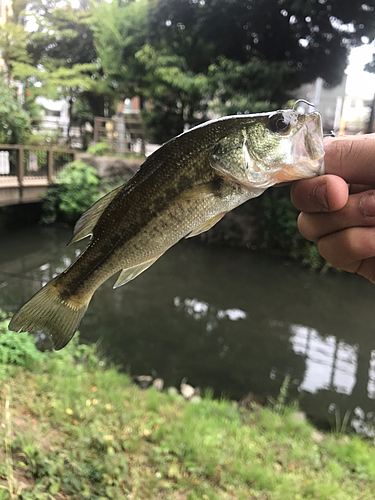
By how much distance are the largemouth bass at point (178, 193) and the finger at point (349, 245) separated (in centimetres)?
28

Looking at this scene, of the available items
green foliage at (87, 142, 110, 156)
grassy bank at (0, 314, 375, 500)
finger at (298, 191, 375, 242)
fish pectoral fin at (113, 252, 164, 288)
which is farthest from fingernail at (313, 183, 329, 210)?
green foliage at (87, 142, 110, 156)

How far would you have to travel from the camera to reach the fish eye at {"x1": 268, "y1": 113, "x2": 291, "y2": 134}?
1058 mm

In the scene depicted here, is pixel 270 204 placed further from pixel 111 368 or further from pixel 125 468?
pixel 125 468

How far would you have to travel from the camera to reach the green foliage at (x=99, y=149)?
14.1 metres

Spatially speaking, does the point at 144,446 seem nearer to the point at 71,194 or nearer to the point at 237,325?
the point at 237,325

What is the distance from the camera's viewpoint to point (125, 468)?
260cm

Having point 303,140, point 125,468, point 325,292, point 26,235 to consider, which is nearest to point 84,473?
point 125,468

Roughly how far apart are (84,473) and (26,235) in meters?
9.86

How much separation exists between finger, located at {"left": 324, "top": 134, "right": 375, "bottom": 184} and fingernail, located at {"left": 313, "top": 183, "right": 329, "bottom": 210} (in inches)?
3.1

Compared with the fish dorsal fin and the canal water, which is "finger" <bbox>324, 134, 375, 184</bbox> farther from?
the canal water

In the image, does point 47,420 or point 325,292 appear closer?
point 47,420

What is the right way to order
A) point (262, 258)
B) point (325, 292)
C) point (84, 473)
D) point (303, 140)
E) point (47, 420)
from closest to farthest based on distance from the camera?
point (303, 140) < point (84, 473) < point (47, 420) < point (325, 292) < point (262, 258)

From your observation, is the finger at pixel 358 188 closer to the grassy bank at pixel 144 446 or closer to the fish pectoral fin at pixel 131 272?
the fish pectoral fin at pixel 131 272

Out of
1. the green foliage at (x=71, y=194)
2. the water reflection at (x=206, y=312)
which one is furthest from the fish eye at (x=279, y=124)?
the green foliage at (x=71, y=194)
